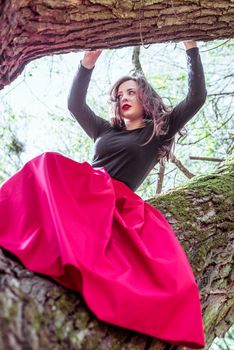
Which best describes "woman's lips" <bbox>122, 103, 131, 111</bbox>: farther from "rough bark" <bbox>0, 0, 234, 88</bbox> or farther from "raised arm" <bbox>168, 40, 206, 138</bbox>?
"rough bark" <bbox>0, 0, 234, 88</bbox>

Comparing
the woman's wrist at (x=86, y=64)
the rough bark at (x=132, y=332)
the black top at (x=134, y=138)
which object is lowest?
the rough bark at (x=132, y=332)

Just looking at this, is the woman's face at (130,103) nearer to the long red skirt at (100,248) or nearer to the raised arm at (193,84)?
the raised arm at (193,84)

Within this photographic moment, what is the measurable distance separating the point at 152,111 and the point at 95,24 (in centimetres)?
54

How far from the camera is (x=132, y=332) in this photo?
98 centimetres

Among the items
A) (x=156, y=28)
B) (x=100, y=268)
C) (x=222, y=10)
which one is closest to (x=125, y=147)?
(x=156, y=28)

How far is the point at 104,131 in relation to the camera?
1882mm

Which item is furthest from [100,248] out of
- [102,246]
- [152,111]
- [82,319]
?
[152,111]

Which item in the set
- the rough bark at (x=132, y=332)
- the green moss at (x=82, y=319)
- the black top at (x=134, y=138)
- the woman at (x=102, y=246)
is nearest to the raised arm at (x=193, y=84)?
the black top at (x=134, y=138)

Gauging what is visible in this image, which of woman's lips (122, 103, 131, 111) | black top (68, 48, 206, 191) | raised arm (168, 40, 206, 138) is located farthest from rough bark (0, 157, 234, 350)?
woman's lips (122, 103, 131, 111)

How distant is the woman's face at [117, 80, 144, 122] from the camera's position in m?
1.82

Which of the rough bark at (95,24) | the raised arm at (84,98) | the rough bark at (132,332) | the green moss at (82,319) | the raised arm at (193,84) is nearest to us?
the rough bark at (132,332)

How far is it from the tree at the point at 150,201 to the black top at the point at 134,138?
129 mm

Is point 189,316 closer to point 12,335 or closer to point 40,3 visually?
point 12,335

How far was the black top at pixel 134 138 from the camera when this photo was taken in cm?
167
